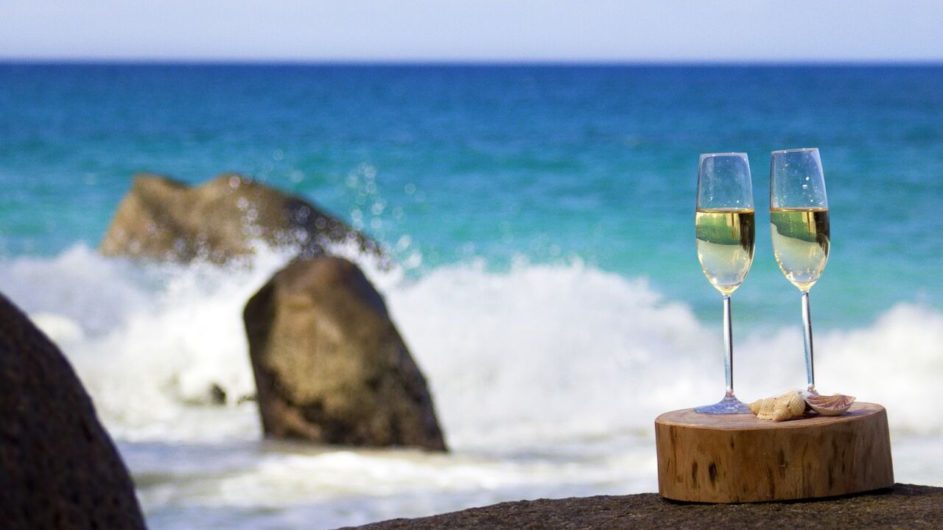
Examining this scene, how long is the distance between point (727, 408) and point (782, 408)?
0.54ft

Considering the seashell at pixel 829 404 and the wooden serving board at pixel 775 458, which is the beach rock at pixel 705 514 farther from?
the seashell at pixel 829 404

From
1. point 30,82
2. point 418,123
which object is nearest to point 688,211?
point 418,123

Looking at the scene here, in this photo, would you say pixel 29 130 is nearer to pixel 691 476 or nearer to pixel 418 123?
pixel 418 123

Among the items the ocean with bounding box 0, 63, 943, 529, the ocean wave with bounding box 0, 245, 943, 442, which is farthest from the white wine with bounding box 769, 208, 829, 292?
the ocean wave with bounding box 0, 245, 943, 442

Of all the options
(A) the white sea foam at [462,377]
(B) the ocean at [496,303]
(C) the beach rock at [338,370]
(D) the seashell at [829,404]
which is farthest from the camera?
(C) the beach rock at [338,370]

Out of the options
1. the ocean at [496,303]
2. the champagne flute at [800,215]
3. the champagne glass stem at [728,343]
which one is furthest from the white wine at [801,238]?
the ocean at [496,303]

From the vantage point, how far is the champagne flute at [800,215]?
265 centimetres

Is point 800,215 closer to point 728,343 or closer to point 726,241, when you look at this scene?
point 726,241

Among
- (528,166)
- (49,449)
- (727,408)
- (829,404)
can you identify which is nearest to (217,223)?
(528,166)

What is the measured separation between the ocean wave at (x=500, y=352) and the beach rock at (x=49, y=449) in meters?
5.15

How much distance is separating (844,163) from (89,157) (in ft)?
39.7

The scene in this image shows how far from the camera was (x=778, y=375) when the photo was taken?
30.1 feet

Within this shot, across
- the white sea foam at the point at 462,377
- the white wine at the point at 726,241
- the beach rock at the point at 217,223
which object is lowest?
the white sea foam at the point at 462,377

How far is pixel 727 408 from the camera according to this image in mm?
2709
